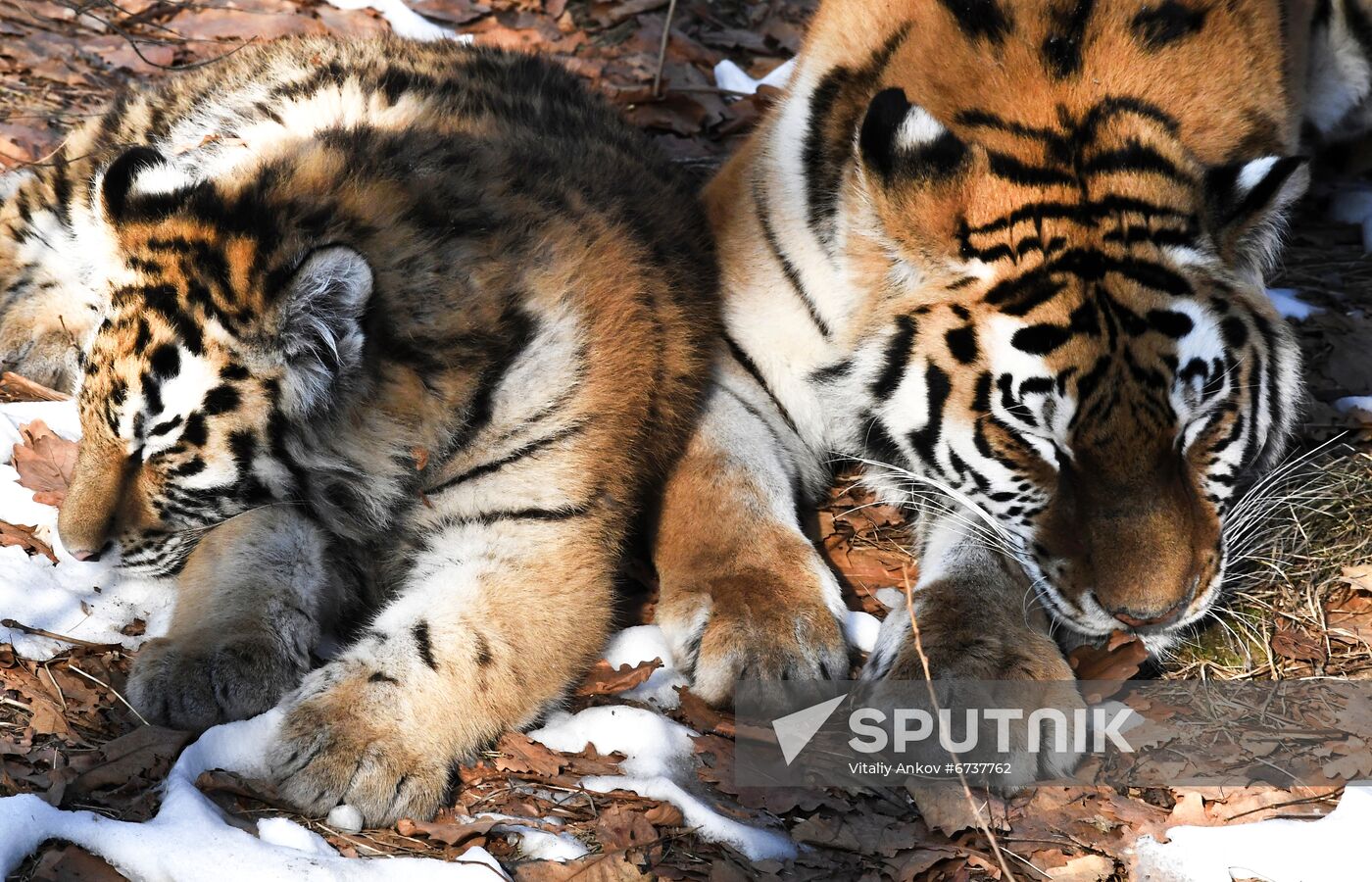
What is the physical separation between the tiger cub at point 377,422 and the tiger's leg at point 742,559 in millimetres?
142

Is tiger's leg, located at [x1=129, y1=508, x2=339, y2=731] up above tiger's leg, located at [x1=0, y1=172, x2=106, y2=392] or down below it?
below

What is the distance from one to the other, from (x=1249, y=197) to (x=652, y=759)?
171 centimetres

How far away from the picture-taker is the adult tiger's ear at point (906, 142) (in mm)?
2736

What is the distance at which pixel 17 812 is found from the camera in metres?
2.20

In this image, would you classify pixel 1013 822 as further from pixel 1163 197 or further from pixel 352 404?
pixel 352 404

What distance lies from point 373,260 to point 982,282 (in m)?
1.28

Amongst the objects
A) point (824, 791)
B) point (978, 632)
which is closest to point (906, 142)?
point (978, 632)

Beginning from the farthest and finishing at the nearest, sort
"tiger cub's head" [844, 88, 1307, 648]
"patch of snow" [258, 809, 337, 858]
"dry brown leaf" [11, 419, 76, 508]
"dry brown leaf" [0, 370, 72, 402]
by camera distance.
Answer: "dry brown leaf" [0, 370, 72, 402] → "dry brown leaf" [11, 419, 76, 508] → "tiger cub's head" [844, 88, 1307, 648] → "patch of snow" [258, 809, 337, 858]

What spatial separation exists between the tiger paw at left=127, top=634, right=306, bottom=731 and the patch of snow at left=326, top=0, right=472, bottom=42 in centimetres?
320

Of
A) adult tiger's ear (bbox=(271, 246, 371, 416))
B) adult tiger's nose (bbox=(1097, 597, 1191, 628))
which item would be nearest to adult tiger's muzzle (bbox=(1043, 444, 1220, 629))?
adult tiger's nose (bbox=(1097, 597, 1191, 628))

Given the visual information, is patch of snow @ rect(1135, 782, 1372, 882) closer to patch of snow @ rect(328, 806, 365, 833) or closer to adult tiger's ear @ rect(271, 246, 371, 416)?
patch of snow @ rect(328, 806, 365, 833)

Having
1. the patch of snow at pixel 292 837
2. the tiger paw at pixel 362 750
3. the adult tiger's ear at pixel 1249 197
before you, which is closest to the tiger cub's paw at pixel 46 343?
the tiger paw at pixel 362 750

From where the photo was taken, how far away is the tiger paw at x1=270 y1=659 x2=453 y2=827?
2.41 metres

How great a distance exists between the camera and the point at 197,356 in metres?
2.51
